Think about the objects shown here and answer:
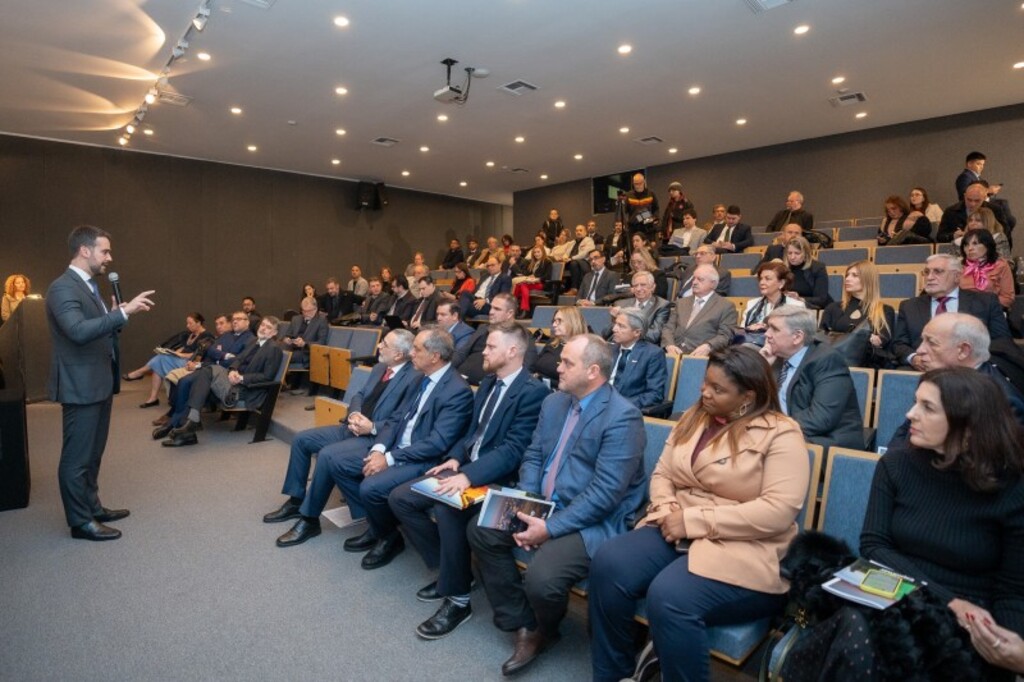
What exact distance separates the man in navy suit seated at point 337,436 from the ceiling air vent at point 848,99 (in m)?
6.79

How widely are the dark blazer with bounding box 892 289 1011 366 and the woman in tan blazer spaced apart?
2.03 m

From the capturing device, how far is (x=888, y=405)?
263 centimetres

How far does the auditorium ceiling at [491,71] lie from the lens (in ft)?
15.9

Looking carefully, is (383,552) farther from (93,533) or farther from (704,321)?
(704,321)

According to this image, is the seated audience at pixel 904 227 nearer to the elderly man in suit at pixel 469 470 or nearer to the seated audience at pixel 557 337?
the seated audience at pixel 557 337

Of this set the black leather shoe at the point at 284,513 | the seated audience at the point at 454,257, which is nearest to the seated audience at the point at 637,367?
the black leather shoe at the point at 284,513

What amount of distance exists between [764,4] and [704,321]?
2896 millimetres

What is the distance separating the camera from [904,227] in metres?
6.17

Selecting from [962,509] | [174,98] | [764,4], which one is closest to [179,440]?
[174,98]

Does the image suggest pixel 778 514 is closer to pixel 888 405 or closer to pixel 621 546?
pixel 621 546

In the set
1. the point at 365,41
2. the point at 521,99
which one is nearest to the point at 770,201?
the point at 521,99

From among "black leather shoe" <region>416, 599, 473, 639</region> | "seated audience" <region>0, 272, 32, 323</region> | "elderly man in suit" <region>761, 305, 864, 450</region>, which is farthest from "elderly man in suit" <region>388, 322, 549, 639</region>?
"seated audience" <region>0, 272, 32, 323</region>

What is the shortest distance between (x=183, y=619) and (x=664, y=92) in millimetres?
7041

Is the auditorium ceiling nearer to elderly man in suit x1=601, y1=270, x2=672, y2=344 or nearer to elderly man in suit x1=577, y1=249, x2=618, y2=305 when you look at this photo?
Answer: elderly man in suit x1=577, y1=249, x2=618, y2=305
